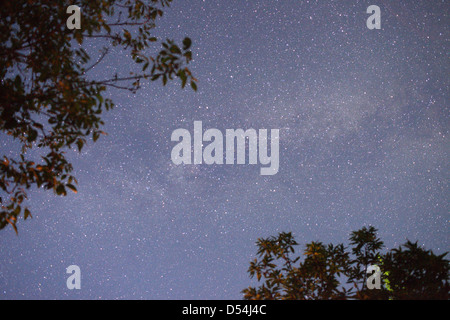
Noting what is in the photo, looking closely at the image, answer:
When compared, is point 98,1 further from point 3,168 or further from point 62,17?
point 3,168

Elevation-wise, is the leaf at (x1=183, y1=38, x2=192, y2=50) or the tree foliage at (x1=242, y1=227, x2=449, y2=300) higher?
the leaf at (x1=183, y1=38, x2=192, y2=50)

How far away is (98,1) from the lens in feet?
11.8

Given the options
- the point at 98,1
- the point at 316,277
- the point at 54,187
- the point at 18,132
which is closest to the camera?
the point at 54,187

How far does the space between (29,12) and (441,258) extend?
19.4 feet

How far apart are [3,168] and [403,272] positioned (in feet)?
16.7

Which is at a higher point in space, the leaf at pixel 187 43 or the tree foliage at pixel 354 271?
the leaf at pixel 187 43

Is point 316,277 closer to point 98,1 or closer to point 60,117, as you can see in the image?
point 60,117

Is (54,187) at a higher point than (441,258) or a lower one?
higher
